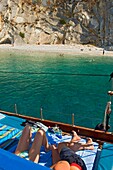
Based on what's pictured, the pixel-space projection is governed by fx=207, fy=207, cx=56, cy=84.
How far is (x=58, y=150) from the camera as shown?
5.54 m

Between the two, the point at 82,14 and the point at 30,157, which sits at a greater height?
the point at 82,14

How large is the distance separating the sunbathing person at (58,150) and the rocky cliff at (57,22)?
2690 inches

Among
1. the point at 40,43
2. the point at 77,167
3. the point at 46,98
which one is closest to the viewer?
the point at 77,167

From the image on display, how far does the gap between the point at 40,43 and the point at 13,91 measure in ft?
171

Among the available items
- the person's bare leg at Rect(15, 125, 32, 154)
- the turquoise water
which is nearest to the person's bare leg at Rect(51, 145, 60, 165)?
the person's bare leg at Rect(15, 125, 32, 154)

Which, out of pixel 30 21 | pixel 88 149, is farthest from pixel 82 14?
pixel 88 149

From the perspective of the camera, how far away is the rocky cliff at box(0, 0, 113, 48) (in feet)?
235

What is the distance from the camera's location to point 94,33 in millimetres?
77250

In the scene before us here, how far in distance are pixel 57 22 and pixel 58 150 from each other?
7616 centimetres

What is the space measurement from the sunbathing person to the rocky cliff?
224 feet

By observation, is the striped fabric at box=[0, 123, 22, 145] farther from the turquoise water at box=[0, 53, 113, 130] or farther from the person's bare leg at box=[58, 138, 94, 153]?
the turquoise water at box=[0, 53, 113, 130]

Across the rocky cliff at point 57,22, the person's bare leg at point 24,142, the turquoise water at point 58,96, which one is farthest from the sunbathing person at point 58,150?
the rocky cliff at point 57,22

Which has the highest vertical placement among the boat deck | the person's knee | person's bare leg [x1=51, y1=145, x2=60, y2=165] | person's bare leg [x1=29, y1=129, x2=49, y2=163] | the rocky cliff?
the rocky cliff

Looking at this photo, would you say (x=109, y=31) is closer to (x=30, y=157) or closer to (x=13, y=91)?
(x=13, y=91)
